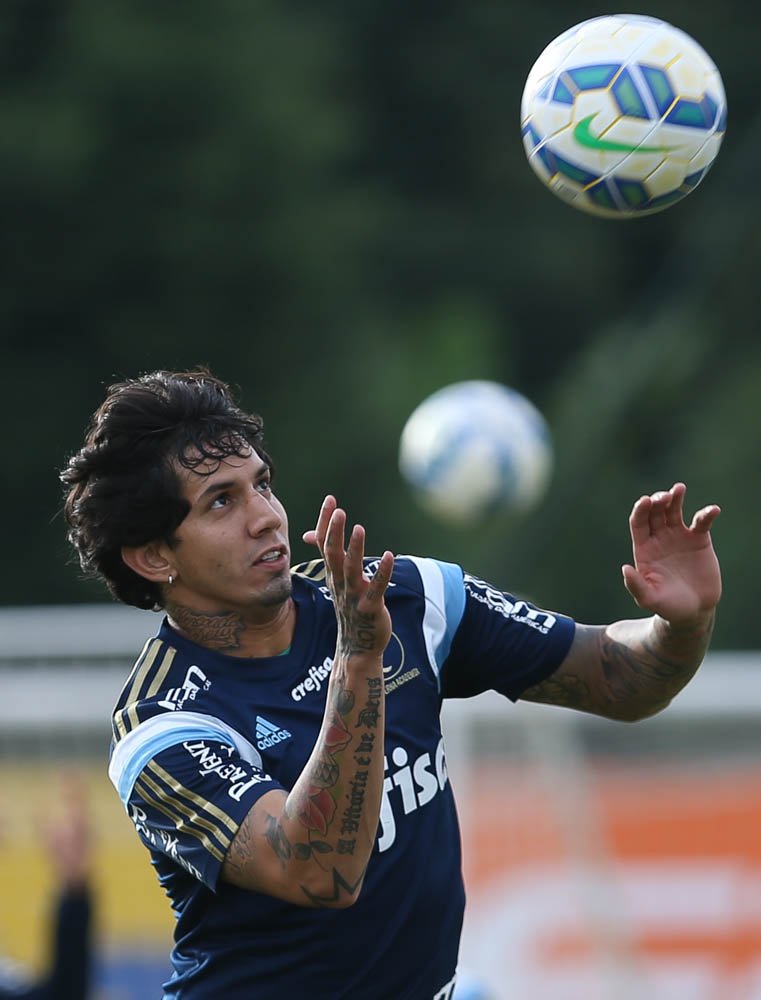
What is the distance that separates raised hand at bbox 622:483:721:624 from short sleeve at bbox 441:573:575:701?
27cm

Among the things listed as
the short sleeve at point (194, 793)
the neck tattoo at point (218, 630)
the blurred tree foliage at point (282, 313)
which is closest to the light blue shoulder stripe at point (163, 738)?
the short sleeve at point (194, 793)

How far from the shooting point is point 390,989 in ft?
11.8

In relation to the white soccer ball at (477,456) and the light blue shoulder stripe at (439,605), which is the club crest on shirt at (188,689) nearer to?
the light blue shoulder stripe at (439,605)

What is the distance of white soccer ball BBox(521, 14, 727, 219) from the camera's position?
429 centimetres

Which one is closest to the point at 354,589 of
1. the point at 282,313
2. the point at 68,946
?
the point at 68,946

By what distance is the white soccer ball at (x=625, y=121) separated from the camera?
4.29 meters

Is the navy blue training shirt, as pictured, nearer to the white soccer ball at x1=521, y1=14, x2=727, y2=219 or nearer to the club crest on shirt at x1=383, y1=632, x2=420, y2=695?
the club crest on shirt at x1=383, y1=632, x2=420, y2=695

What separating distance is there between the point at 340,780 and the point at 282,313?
1344cm

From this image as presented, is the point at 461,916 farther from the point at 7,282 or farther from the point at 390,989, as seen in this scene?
the point at 7,282

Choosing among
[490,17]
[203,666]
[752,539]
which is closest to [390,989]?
[203,666]

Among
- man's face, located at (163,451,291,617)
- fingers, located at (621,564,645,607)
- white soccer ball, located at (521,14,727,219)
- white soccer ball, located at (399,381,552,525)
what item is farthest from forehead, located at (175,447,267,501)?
white soccer ball, located at (399,381,552,525)

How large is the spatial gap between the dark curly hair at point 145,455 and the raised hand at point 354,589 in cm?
56

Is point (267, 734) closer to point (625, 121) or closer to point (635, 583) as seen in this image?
point (635, 583)

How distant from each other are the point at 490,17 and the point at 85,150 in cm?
530
